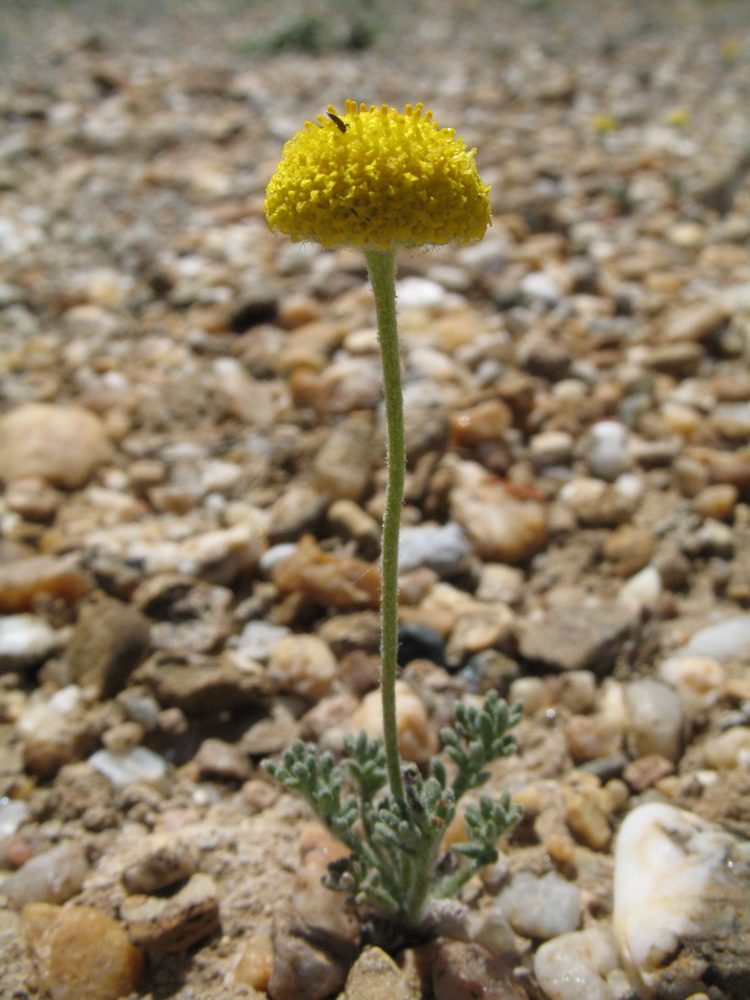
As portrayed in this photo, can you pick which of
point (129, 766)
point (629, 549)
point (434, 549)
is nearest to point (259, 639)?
point (129, 766)

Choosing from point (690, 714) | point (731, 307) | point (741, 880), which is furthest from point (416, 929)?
point (731, 307)

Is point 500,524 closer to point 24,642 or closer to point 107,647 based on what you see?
point 107,647

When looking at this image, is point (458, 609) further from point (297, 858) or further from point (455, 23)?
point (455, 23)

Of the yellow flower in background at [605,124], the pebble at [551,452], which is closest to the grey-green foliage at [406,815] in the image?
the pebble at [551,452]

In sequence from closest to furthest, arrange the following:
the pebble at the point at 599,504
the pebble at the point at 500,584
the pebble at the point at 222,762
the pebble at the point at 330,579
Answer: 1. the pebble at the point at 222,762
2. the pebble at the point at 330,579
3. the pebble at the point at 500,584
4. the pebble at the point at 599,504

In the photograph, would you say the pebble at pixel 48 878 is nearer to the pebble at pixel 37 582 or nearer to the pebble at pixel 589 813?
the pebble at pixel 37 582

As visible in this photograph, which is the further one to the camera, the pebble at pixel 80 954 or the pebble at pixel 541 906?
the pebble at pixel 541 906
